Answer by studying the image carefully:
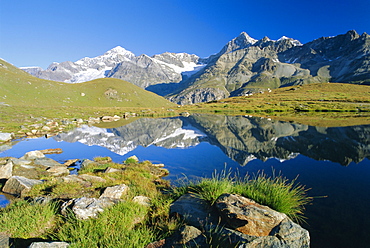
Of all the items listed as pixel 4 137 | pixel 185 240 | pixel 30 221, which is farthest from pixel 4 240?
pixel 4 137

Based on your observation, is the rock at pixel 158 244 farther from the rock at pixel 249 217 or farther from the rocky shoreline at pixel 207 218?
the rock at pixel 249 217

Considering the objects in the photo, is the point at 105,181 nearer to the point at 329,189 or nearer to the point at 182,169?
the point at 182,169

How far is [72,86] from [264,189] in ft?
477

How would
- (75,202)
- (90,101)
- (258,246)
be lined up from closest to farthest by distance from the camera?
(258,246) < (75,202) < (90,101)

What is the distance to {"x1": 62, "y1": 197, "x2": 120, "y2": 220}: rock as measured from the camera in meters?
5.97

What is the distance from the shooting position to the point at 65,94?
369 ft

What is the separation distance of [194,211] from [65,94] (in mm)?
130516

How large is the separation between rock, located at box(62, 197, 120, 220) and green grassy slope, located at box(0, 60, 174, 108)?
313ft

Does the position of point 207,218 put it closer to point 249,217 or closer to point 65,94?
point 249,217

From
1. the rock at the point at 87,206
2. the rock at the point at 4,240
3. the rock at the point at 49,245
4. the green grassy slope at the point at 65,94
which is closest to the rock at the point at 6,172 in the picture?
the rock at the point at 87,206

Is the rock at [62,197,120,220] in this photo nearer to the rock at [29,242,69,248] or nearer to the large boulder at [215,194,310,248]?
the rock at [29,242,69,248]

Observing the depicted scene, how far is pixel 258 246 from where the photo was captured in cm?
479

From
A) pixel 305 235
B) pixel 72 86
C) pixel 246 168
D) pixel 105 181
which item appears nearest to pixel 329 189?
pixel 246 168

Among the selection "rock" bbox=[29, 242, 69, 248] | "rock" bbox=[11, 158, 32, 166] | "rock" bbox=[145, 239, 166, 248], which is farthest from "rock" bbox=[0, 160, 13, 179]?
"rock" bbox=[145, 239, 166, 248]
